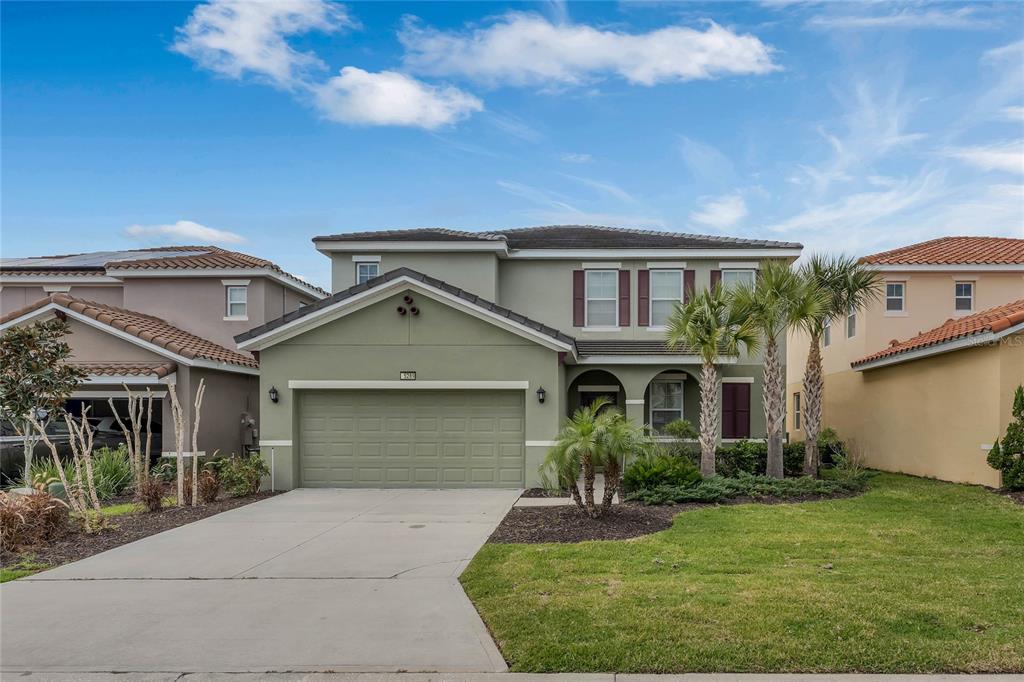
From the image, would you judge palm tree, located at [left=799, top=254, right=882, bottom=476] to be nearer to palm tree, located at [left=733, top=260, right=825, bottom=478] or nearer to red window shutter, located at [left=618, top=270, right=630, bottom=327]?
palm tree, located at [left=733, top=260, right=825, bottom=478]

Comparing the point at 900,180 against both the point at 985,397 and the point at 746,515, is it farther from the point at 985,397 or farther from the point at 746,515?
the point at 746,515

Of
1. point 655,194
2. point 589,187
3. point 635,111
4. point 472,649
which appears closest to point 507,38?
point 635,111

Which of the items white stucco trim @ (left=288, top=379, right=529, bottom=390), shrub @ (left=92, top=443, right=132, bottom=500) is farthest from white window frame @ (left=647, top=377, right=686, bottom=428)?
shrub @ (left=92, top=443, right=132, bottom=500)

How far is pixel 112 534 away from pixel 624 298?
13615 mm

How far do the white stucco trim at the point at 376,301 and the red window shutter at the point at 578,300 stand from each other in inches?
169

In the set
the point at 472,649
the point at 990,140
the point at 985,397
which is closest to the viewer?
the point at 472,649

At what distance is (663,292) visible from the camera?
19.7 m

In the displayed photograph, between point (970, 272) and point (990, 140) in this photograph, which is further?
point (970, 272)

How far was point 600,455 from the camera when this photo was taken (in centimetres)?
1059

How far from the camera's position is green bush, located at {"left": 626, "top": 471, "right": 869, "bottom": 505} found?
41.4 ft

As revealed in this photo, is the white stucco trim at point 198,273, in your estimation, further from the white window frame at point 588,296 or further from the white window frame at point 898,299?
the white window frame at point 898,299

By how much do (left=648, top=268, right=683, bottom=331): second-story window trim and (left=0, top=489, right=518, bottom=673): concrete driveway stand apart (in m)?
10.3

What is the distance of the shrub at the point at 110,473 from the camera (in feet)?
47.5

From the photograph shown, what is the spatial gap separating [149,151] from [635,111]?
1272 cm
